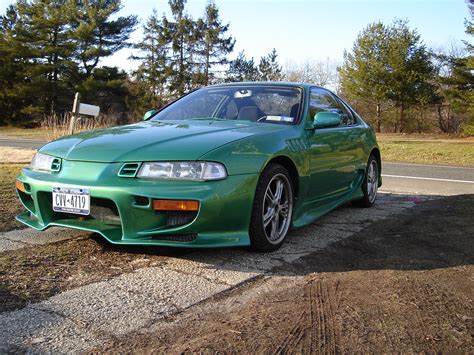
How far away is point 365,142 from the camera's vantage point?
5.58 m

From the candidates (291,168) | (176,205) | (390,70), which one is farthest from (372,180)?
(390,70)

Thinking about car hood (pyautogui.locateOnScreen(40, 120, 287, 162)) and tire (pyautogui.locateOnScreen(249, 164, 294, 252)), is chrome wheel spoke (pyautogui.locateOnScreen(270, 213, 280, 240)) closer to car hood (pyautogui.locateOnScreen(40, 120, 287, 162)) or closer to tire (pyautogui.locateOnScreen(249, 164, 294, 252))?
tire (pyautogui.locateOnScreen(249, 164, 294, 252))

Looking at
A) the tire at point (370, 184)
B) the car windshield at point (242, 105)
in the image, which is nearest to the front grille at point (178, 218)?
the car windshield at point (242, 105)

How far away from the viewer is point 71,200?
321cm

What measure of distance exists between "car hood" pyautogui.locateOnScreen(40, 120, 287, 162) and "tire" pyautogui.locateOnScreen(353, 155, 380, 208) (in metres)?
2.15

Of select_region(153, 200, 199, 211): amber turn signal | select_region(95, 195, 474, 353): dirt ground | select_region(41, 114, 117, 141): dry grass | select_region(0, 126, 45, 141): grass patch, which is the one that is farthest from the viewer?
select_region(0, 126, 45, 141): grass patch

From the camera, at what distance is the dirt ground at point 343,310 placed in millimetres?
2133

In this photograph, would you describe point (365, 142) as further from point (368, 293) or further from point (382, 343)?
point (382, 343)

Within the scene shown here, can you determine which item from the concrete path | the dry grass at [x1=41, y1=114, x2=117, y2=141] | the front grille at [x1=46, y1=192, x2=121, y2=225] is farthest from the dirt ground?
the dry grass at [x1=41, y1=114, x2=117, y2=141]

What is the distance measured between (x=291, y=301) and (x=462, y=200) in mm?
4306

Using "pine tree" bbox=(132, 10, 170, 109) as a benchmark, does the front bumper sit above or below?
below

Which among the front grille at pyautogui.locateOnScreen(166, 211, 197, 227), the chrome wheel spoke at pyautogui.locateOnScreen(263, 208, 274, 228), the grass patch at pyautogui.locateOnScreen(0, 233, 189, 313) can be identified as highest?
the front grille at pyautogui.locateOnScreen(166, 211, 197, 227)

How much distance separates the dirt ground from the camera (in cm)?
213

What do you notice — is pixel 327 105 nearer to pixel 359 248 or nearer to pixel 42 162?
pixel 359 248
